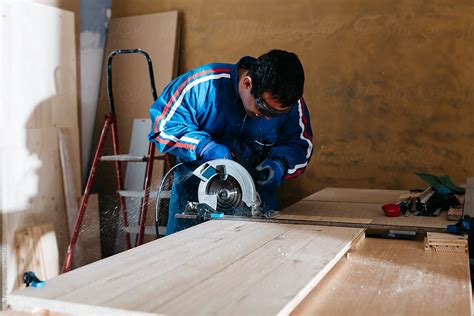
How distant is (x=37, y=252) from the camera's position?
11.1 feet

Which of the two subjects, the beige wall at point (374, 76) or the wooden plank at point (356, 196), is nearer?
the wooden plank at point (356, 196)

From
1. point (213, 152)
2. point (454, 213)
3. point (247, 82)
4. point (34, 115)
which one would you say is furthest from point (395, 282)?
Answer: point (34, 115)

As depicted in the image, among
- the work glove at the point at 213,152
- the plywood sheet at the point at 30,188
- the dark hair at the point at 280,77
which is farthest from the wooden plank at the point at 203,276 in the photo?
the plywood sheet at the point at 30,188

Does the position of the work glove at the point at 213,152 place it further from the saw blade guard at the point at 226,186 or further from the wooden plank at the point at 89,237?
the wooden plank at the point at 89,237

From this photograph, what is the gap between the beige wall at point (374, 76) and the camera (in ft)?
11.5

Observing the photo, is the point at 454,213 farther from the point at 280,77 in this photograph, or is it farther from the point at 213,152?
the point at 213,152

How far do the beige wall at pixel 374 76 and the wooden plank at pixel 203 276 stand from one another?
1995 millimetres

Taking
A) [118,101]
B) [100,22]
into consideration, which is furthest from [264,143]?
[100,22]

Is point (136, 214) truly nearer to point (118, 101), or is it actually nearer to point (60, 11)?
point (118, 101)

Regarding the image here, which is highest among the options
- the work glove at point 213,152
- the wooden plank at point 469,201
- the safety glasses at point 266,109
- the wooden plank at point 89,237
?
the safety glasses at point 266,109

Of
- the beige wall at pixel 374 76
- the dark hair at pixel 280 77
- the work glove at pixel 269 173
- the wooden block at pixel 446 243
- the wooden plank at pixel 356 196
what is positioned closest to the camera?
the wooden block at pixel 446 243

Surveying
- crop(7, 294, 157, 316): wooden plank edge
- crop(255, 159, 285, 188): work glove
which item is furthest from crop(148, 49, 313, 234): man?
crop(7, 294, 157, 316): wooden plank edge

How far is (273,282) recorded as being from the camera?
4.05 feet

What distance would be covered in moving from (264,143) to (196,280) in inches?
57.7
